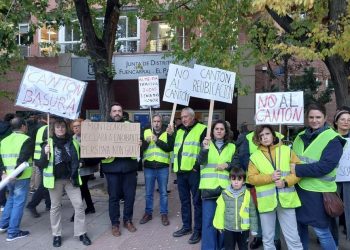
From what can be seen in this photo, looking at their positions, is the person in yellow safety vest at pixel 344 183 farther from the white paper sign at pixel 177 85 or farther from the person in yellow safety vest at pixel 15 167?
the person in yellow safety vest at pixel 15 167

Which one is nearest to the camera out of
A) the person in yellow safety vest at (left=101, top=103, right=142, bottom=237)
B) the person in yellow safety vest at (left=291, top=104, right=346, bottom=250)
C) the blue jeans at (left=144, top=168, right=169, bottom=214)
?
the person in yellow safety vest at (left=291, top=104, right=346, bottom=250)

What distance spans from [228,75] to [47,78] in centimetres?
261

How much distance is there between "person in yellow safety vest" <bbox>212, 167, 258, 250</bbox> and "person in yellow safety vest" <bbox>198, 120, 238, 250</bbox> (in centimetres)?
33

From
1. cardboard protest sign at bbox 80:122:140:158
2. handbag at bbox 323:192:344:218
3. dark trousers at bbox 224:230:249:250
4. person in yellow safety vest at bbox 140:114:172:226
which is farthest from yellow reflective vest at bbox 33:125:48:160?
handbag at bbox 323:192:344:218

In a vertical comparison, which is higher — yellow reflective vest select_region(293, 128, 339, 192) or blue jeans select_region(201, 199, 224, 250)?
yellow reflective vest select_region(293, 128, 339, 192)

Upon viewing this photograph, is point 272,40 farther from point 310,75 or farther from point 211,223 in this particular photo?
point 211,223

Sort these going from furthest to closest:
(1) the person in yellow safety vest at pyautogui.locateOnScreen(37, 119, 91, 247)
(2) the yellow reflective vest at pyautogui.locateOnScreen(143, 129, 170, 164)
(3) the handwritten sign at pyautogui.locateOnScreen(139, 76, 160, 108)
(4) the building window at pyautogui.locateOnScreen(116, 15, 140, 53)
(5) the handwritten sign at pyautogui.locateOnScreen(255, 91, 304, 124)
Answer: (4) the building window at pyautogui.locateOnScreen(116, 15, 140, 53) < (3) the handwritten sign at pyautogui.locateOnScreen(139, 76, 160, 108) < (2) the yellow reflective vest at pyautogui.locateOnScreen(143, 129, 170, 164) < (1) the person in yellow safety vest at pyautogui.locateOnScreen(37, 119, 91, 247) < (5) the handwritten sign at pyautogui.locateOnScreen(255, 91, 304, 124)

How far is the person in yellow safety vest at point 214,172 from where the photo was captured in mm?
5258

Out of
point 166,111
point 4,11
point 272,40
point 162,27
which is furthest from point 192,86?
point 162,27

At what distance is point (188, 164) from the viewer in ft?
19.6

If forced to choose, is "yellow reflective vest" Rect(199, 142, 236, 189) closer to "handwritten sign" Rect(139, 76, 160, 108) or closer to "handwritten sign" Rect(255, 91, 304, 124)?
"handwritten sign" Rect(255, 91, 304, 124)

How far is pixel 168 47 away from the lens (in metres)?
17.0

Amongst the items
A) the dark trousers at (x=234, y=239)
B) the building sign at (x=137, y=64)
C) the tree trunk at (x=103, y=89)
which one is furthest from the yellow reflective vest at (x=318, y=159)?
the building sign at (x=137, y=64)

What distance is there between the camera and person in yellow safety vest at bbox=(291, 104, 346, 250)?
176 inches
